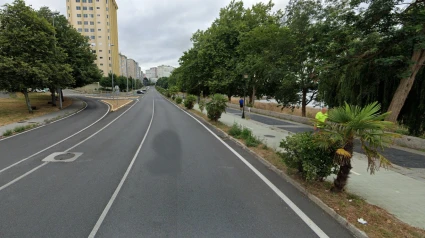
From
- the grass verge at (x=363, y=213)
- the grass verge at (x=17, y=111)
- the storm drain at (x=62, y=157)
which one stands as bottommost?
the grass verge at (x=17, y=111)

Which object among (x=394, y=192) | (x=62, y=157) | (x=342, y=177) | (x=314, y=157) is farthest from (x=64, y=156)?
(x=394, y=192)

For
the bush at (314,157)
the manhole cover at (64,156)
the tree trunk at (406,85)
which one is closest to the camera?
the bush at (314,157)

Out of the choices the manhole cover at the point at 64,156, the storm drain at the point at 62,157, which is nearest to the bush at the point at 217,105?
the storm drain at the point at 62,157

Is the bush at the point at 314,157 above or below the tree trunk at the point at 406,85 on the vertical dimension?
below

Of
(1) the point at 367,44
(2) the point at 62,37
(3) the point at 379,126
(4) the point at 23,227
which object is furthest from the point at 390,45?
(2) the point at 62,37

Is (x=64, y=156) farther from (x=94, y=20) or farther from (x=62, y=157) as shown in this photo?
(x=94, y=20)

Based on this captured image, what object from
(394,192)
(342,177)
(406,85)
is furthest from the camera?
(406,85)

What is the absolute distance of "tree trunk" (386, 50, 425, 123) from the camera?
10438 millimetres

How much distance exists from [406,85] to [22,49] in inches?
Answer: 1142

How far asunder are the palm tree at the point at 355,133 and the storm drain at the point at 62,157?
8010 millimetres

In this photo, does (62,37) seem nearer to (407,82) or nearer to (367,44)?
(367,44)

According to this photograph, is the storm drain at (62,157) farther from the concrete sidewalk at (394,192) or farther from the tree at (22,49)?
the tree at (22,49)

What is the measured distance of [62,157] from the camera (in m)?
8.29

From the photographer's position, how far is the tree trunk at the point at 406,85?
10.4 meters
